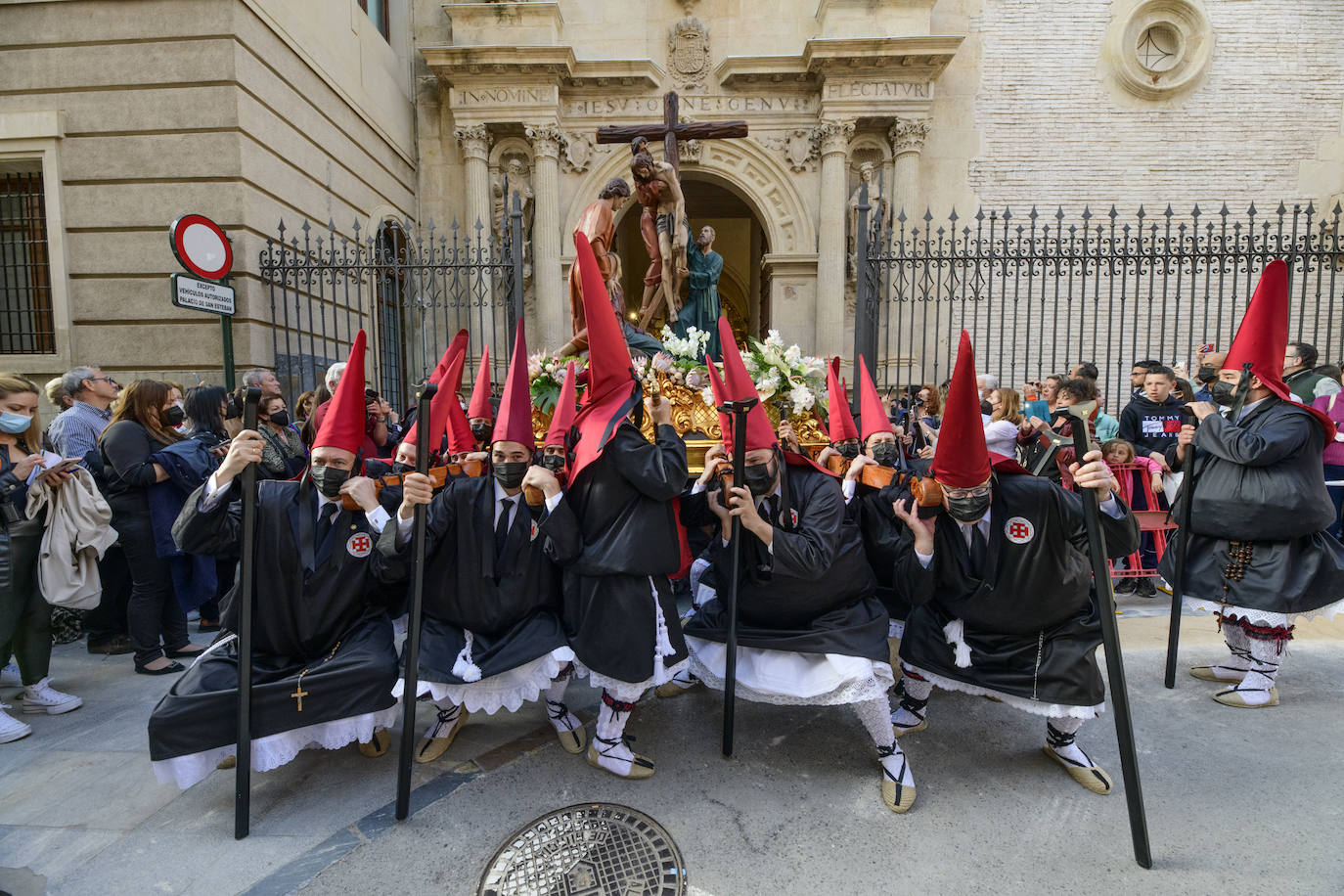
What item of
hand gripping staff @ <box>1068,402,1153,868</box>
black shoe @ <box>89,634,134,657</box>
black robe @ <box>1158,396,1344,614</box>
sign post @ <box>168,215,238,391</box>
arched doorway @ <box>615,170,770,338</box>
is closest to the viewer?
hand gripping staff @ <box>1068,402,1153,868</box>

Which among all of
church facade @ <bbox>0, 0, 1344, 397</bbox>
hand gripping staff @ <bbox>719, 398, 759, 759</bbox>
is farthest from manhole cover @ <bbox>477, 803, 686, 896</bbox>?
church facade @ <bbox>0, 0, 1344, 397</bbox>

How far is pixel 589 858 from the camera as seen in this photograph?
2557mm

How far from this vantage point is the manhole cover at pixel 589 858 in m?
2.40

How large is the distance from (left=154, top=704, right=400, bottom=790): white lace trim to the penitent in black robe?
1.11 ft

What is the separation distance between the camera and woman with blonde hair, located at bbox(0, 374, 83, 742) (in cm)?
353

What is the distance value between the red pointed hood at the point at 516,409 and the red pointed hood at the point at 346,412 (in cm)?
63

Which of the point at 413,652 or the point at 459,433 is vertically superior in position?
the point at 459,433

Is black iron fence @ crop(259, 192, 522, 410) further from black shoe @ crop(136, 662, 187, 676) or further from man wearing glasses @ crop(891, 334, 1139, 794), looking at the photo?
man wearing glasses @ crop(891, 334, 1139, 794)

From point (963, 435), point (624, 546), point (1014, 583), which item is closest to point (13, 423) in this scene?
point (624, 546)

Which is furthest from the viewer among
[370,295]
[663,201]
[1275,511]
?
[370,295]

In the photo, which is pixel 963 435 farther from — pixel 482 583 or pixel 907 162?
pixel 907 162

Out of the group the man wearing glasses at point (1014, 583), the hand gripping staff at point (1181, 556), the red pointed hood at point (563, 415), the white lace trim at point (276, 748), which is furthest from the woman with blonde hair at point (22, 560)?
the hand gripping staff at point (1181, 556)

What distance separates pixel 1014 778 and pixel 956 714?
63 centimetres

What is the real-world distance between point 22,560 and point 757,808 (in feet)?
13.8
